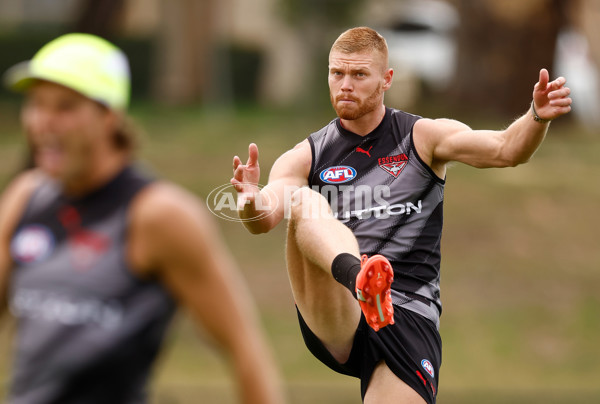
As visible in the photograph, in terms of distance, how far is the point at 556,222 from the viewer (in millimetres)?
18938

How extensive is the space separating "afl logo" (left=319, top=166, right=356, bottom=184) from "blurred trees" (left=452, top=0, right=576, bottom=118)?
6.06 ft

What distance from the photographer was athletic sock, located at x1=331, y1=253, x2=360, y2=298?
484 centimetres

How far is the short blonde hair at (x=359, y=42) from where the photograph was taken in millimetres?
4457

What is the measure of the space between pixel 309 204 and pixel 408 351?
928mm

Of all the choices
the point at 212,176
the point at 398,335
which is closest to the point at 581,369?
the point at 212,176

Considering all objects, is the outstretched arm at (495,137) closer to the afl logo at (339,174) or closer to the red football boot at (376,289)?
the afl logo at (339,174)

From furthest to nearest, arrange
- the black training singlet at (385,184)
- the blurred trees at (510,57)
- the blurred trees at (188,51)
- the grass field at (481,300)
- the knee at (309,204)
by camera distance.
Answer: the blurred trees at (188,51), the grass field at (481,300), the blurred trees at (510,57), the knee at (309,204), the black training singlet at (385,184)

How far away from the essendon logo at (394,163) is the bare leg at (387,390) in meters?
1.11

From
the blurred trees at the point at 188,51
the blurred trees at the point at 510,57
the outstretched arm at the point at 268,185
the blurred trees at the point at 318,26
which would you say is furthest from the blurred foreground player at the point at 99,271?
the blurred trees at the point at 188,51

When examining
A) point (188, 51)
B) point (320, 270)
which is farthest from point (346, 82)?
point (188, 51)

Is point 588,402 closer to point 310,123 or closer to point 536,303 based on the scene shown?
point 536,303

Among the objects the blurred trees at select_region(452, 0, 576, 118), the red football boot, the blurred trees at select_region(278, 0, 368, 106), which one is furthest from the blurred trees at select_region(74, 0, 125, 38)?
the red football boot

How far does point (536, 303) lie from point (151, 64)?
1442cm

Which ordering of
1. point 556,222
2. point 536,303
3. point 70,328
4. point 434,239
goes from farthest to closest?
point 536,303 < point 556,222 < point 434,239 < point 70,328
